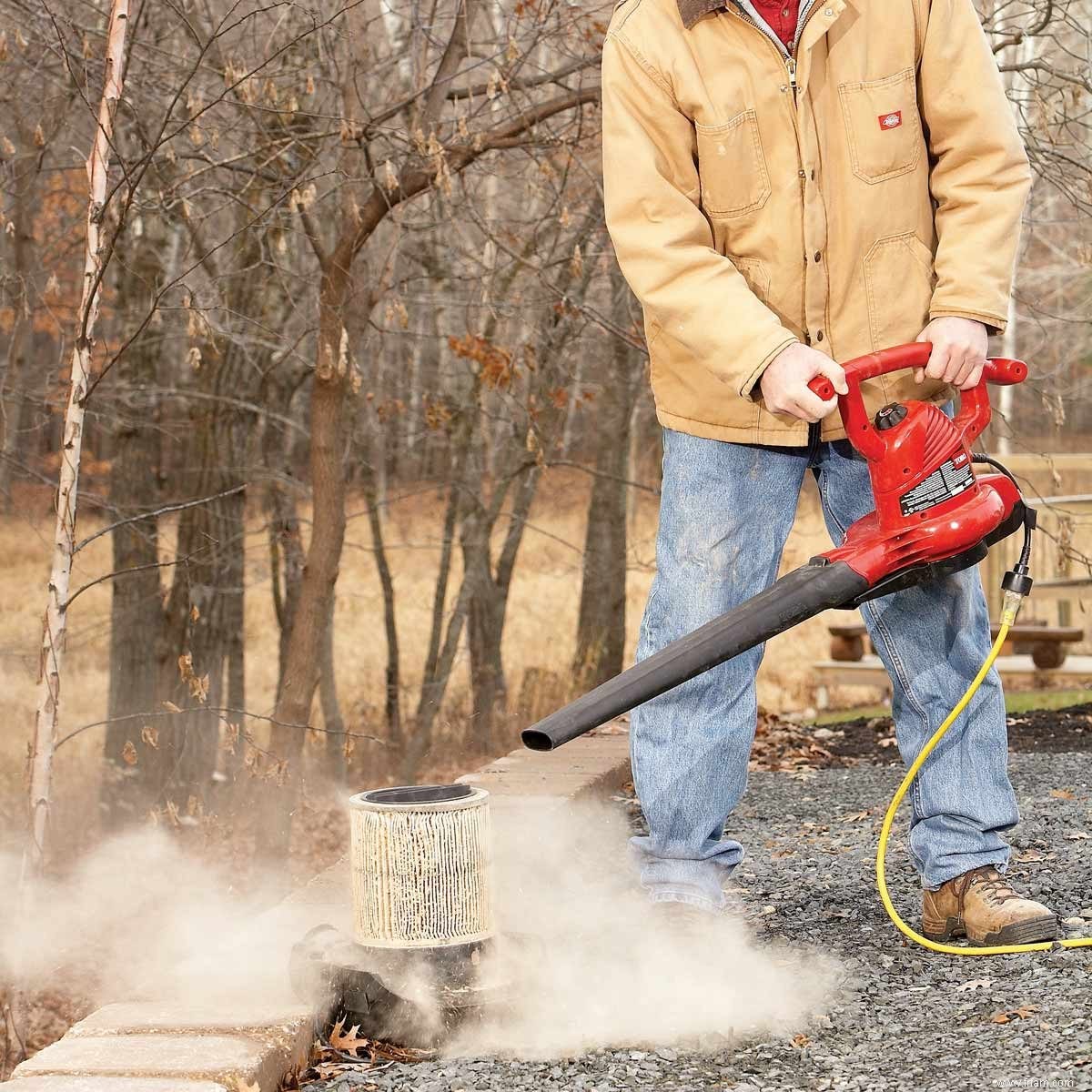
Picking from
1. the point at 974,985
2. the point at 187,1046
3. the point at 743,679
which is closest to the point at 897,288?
the point at 743,679

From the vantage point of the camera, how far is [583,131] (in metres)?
6.29

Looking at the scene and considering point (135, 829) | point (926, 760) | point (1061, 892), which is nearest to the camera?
point (926, 760)

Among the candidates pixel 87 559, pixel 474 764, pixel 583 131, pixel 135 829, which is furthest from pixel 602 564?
pixel 87 559

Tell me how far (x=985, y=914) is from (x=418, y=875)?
1.11m

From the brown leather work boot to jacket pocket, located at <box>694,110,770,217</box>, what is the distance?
1406mm

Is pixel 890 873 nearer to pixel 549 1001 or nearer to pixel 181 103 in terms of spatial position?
pixel 549 1001

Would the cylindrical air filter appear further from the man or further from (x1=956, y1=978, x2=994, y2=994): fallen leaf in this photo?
(x1=956, y1=978, x2=994, y2=994): fallen leaf

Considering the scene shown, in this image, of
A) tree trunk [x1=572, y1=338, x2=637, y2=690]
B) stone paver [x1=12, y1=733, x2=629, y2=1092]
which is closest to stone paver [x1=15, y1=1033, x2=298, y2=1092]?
stone paver [x1=12, y1=733, x2=629, y2=1092]

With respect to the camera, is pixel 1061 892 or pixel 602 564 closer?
pixel 1061 892

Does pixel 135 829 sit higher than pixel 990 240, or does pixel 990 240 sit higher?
pixel 990 240

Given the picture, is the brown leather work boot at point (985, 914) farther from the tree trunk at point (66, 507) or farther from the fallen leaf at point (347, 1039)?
the tree trunk at point (66, 507)

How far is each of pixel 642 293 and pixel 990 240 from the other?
26.5 inches

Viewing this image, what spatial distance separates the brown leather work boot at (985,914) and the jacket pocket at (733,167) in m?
1.41

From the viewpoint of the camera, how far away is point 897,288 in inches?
113
